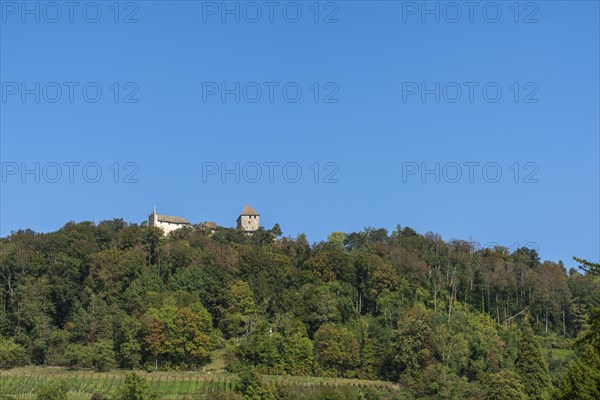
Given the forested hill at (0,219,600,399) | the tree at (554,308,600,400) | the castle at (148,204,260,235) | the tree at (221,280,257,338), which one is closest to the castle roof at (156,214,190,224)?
the castle at (148,204,260,235)

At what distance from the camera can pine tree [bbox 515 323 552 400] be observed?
2623 inches

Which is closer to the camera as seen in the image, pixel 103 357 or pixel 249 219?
pixel 103 357

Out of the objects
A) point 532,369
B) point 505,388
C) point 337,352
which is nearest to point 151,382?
point 337,352

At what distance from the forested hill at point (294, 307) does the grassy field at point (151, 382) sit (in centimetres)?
180

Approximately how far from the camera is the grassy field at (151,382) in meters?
70.0

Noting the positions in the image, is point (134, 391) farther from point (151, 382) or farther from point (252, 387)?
point (151, 382)

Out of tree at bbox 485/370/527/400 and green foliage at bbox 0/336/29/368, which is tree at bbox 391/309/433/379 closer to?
tree at bbox 485/370/527/400

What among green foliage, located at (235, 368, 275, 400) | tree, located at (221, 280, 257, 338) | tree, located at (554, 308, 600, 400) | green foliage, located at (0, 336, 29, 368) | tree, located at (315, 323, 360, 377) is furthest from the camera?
tree, located at (221, 280, 257, 338)

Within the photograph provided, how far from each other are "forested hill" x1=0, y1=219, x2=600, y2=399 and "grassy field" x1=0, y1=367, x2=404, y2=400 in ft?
5.91

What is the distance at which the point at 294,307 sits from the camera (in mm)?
86375

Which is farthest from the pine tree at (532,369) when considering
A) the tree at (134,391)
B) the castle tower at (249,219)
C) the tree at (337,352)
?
the castle tower at (249,219)

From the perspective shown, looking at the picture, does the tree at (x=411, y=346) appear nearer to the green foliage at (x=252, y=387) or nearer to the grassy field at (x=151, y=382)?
the grassy field at (x=151, y=382)

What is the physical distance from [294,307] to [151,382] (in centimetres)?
1907

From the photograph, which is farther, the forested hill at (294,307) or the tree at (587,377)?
the forested hill at (294,307)
